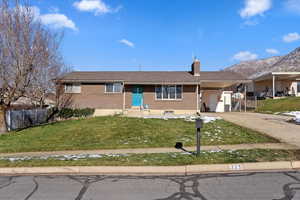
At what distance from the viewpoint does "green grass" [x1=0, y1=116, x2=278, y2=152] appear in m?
9.37

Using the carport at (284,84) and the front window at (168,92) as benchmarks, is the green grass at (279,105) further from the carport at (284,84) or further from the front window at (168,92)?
the front window at (168,92)

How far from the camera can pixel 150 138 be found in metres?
10.3

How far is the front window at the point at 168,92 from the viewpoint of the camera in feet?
67.0

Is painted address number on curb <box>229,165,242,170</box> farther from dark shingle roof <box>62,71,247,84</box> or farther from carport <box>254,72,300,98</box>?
carport <box>254,72,300,98</box>

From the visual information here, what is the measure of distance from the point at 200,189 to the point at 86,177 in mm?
2985

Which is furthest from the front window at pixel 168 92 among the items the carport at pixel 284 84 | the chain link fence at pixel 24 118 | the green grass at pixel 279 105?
the carport at pixel 284 84

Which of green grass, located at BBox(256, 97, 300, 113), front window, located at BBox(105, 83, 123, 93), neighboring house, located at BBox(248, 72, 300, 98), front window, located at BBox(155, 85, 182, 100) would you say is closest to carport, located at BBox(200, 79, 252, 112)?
green grass, located at BBox(256, 97, 300, 113)

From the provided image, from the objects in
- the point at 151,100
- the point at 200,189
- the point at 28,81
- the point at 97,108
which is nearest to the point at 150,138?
the point at 200,189

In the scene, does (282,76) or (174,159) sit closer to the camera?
(174,159)

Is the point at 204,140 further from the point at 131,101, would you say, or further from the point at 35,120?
the point at 35,120

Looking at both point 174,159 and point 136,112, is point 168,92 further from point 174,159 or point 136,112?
point 174,159

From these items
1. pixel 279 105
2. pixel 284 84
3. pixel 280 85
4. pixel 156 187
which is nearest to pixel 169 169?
pixel 156 187

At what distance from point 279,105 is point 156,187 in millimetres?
23023

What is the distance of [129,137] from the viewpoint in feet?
34.7
